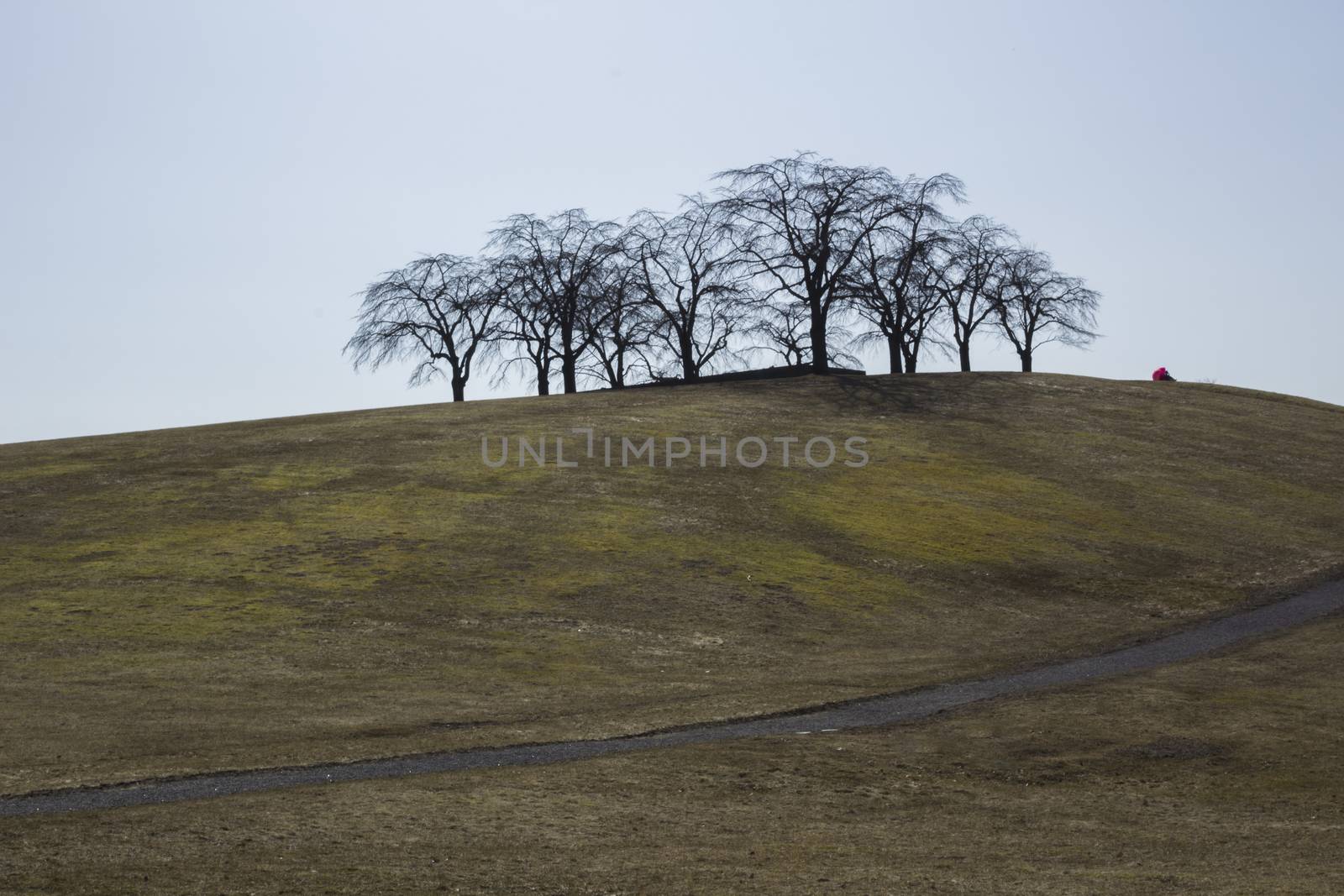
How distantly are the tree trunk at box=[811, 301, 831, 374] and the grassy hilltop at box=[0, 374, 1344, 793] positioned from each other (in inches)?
466

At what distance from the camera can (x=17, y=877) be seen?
1406cm

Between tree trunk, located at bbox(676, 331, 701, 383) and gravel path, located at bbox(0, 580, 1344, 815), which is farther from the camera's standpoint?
tree trunk, located at bbox(676, 331, 701, 383)

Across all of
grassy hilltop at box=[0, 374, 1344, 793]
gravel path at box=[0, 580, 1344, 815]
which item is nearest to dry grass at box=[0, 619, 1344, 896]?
gravel path at box=[0, 580, 1344, 815]

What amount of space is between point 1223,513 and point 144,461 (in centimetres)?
4196

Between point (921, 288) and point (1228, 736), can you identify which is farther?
point (921, 288)

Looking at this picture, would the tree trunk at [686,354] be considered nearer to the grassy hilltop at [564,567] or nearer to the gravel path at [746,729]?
the grassy hilltop at [564,567]

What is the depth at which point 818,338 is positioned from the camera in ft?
251

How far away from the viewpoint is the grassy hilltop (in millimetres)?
24656

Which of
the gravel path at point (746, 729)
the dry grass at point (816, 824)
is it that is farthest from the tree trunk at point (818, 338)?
the dry grass at point (816, 824)

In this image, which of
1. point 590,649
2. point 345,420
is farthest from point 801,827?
point 345,420

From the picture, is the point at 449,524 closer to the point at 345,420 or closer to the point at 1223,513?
the point at 345,420

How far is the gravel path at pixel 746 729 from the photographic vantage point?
59.5 feet

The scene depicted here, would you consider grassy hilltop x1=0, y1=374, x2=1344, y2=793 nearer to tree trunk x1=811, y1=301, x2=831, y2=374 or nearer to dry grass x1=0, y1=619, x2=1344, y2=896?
dry grass x1=0, y1=619, x2=1344, y2=896

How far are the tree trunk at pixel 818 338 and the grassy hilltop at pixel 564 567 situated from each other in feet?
38.8
